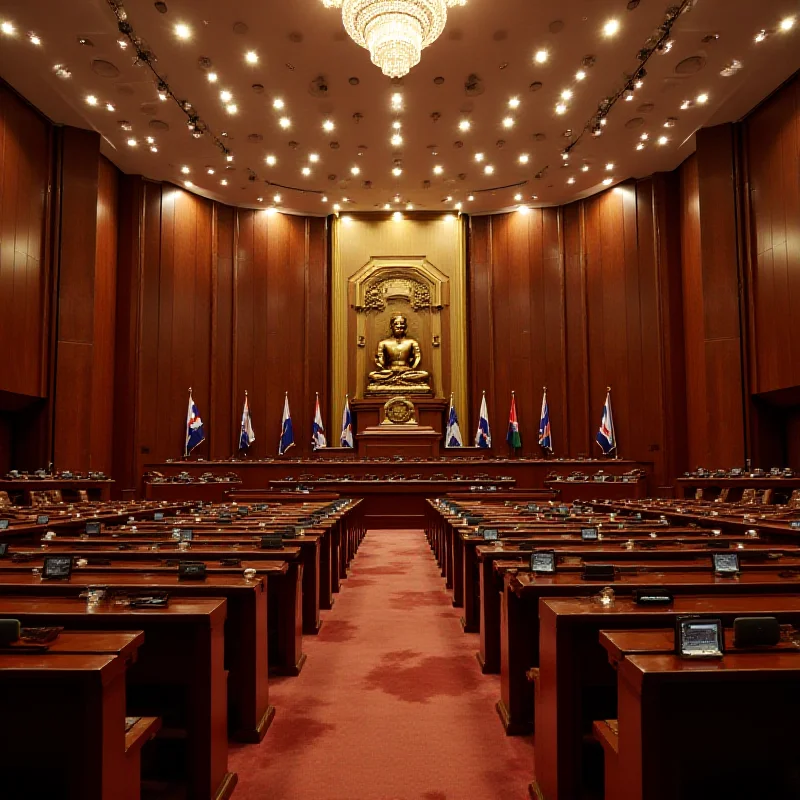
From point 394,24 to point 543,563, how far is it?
763cm

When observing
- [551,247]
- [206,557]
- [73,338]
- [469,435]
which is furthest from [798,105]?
[73,338]

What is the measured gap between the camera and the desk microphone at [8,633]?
5.40ft

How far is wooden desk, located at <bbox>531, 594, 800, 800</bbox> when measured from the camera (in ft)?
6.59

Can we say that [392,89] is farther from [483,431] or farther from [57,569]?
[57,569]

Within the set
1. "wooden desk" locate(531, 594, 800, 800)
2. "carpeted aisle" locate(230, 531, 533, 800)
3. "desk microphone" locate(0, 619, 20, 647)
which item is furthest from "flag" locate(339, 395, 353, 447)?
"desk microphone" locate(0, 619, 20, 647)

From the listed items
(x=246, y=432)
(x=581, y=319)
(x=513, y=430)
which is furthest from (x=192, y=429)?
(x=581, y=319)

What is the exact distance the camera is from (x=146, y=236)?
49.8 feet

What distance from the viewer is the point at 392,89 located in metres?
12.5

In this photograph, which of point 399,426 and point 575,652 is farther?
point 399,426

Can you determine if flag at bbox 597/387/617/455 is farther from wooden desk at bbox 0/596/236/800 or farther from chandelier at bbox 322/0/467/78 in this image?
wooden desk at bbox 0/596/236/800

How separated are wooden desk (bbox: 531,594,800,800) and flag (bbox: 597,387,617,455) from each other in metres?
13.2

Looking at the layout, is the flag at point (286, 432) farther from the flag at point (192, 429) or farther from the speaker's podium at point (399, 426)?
the flag at point (192, 429)

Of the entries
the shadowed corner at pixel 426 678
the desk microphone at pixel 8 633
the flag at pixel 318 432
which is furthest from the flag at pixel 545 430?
the desk microphone at pixel 8 633

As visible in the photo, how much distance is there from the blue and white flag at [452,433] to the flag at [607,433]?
319 centimetres
